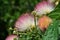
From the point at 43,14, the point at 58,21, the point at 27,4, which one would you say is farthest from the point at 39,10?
the point at 27,4

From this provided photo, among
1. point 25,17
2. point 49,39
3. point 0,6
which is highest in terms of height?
point 0,6

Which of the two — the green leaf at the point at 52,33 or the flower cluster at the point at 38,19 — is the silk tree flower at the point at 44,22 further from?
the green leaf at the point at 52,33

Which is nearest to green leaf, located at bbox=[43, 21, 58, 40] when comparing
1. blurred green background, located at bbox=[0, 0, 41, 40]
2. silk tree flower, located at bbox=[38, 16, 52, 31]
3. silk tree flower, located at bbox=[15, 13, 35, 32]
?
silk tree flower, located at bbox=[38, 16, 52, 31]

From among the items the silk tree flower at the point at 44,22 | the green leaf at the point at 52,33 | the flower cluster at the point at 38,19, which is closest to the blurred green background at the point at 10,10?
the flower cluster at the point at 38,19

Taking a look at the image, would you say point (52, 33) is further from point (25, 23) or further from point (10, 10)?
point (10, 10)

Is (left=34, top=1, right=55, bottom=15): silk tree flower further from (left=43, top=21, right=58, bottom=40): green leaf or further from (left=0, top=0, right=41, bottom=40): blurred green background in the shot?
(left=0, top=0, right=41, bottom=40): blurred green background

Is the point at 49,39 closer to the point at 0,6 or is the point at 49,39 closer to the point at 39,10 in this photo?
the point at 39,10
